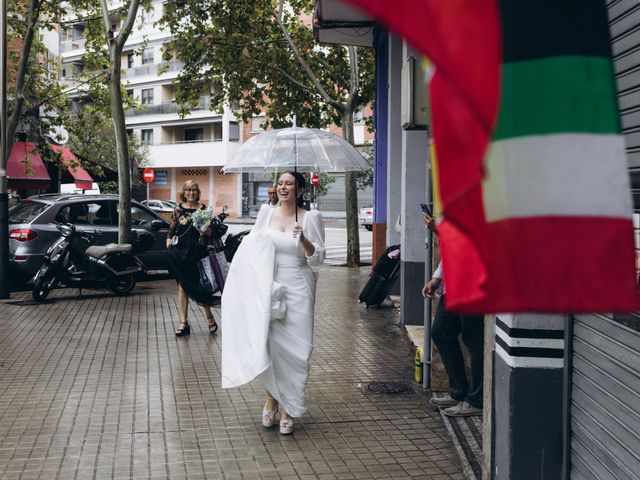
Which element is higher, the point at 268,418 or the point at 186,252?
the point at 186,252

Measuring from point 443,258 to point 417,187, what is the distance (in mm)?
8394

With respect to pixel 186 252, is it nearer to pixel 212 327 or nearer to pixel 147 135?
pixel 212 327

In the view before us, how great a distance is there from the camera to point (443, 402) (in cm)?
659

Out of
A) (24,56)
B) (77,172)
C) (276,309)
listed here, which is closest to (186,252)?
(276,309)

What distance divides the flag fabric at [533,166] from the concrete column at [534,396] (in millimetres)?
2442

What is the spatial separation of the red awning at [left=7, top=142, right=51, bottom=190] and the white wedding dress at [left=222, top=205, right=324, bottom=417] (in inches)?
609

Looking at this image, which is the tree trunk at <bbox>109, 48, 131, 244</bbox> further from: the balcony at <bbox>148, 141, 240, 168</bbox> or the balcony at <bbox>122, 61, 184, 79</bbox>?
the balcony at <bbox>122, 61, 184, 79</bbox>

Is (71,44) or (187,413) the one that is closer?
(187,413)

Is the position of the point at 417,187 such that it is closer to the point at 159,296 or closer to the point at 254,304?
the point at 254,304

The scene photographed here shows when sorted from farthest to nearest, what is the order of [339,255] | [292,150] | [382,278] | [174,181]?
[174,181], [339,255], [382,278], [292,150]

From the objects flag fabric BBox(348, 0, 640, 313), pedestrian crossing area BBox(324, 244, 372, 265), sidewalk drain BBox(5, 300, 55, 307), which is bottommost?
pedestrian crossing area BBox(324, 244, 372, 265)

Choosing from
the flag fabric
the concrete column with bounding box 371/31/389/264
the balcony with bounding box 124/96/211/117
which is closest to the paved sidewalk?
the flag fabric

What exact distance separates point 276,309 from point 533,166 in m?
4.43

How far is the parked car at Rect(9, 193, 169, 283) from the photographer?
13.7 m
